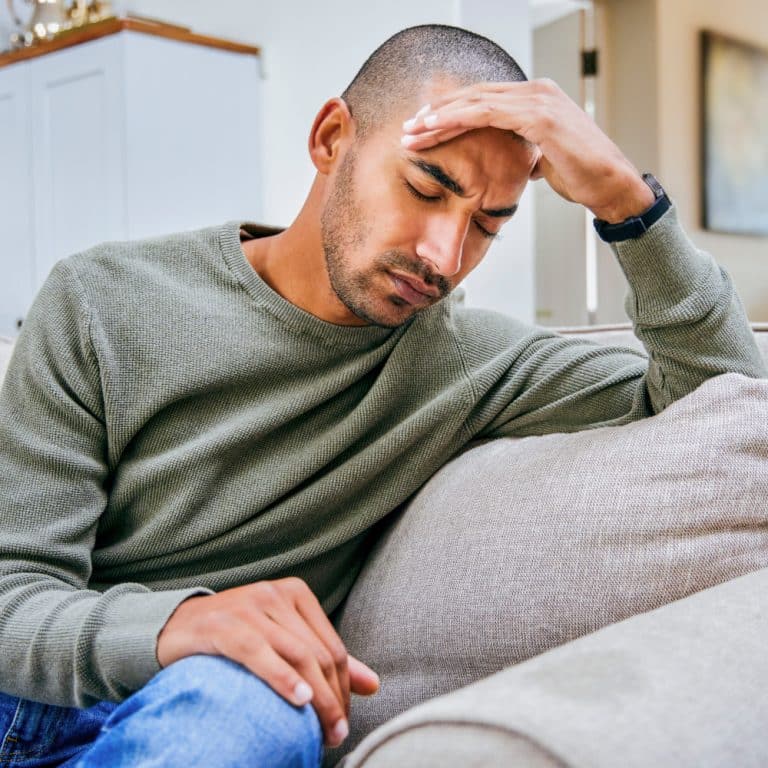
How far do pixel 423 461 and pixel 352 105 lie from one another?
45cm

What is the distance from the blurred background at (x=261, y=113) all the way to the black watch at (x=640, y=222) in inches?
84.4

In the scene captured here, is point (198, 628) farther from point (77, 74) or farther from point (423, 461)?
point (77, 74)

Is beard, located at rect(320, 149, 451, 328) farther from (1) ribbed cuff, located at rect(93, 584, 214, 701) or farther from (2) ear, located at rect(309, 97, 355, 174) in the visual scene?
(1) ribbed cuff, located at rect(93, 584, 214, 701)

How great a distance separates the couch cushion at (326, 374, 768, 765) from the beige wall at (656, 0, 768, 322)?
355cm

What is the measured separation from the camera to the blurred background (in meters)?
3.33

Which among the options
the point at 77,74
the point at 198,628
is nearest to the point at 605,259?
the point at 77,74

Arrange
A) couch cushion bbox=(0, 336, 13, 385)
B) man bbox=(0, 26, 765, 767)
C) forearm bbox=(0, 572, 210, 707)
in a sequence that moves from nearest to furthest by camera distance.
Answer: forearm bbox=(0, 572, 210, 707)
man bbox=(0, 26, 765, 767)
couch cushion bbox=(0, 336, 13, 385)

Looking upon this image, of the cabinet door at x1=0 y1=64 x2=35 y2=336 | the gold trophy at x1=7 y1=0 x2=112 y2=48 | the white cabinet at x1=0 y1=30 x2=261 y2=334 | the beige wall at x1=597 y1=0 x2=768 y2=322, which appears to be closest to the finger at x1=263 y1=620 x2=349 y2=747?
the white cabinet at x1=0 y1=30 x2=261 y2=334

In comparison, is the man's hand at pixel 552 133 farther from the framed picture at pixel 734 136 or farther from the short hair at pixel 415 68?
the framed picture at pixel 734 136

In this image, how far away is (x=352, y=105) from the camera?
50.0 inches

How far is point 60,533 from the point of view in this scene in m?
0.98

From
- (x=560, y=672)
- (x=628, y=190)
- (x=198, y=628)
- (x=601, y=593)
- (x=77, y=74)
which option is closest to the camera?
(x=560, y=672)

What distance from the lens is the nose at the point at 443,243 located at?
1114mm

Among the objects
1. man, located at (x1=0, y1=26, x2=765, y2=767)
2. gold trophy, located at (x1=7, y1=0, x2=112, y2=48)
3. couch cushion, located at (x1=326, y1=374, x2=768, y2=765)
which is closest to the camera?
couch cushion, located at (x1=326, y1=374, x2=768, y2=765)
